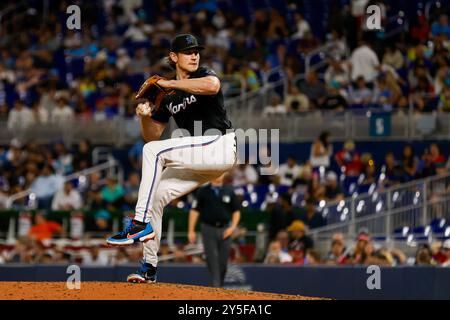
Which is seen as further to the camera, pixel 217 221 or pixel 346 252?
pixel 346 252

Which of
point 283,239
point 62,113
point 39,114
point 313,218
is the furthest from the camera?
point 39,114

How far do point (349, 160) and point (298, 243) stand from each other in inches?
103

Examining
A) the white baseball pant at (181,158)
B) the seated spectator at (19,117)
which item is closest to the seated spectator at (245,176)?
the seated spectator at (19,117)

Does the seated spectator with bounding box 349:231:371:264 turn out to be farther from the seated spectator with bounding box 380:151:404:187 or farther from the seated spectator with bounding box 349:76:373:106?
the seated spectator with bounding box 349:76:373:106

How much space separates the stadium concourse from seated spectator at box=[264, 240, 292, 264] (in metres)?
0.02

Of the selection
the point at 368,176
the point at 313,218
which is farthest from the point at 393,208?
the point at 313,218

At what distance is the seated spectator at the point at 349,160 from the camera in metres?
16.9

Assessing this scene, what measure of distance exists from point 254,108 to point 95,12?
528 centimetres

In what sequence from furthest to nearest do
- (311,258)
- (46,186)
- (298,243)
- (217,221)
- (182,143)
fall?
A: (46,186) < (298,243) < (311,258) < (217,221) < (182,143)

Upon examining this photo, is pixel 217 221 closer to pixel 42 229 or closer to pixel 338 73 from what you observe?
pixel 42 229

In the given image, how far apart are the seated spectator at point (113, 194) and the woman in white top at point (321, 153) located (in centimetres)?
299

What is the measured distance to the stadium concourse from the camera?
1554 cm

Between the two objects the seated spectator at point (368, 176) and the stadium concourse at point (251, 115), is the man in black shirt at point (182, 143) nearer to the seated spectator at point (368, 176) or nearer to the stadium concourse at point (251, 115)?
the stadium concourse at point (251, 115)

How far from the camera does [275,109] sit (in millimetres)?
18422
